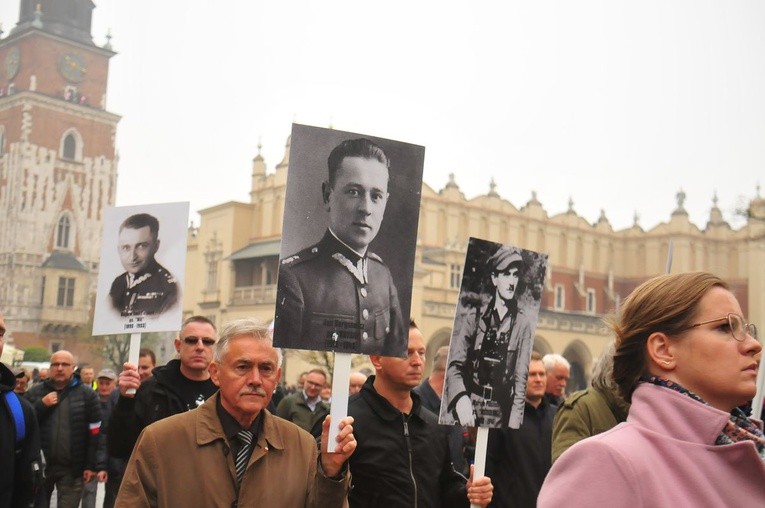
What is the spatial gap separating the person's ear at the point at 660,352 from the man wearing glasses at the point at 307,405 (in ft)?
21.6

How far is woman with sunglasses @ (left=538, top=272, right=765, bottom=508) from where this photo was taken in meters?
1.88

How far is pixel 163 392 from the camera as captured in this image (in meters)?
4.88

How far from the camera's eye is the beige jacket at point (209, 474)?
3.02m

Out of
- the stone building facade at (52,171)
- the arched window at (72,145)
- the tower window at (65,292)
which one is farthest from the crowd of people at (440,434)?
the arched window at (72,145)

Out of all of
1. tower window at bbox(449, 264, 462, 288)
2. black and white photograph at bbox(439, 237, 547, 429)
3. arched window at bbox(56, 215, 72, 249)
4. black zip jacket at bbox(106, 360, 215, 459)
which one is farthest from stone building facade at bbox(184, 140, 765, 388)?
black zip jacket at bbox(106, 360, 215, 459)

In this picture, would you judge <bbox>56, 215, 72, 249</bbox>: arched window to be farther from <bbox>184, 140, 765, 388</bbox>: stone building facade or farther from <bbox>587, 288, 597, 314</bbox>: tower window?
<bbox>587, 288, 597, 314</bbox>: tower window

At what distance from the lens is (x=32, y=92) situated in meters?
69.8

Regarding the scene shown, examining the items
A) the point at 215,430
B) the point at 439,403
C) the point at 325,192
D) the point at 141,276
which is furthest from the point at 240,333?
the point at 439,403

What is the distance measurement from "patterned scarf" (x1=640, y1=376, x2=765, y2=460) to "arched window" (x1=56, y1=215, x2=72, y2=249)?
71.3 meters

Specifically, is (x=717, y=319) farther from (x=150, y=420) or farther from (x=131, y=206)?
(x=131, y=206)

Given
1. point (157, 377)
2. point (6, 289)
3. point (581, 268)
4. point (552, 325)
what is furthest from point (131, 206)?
point (6, 289)

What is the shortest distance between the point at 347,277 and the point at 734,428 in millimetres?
1989

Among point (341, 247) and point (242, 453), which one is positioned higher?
point (341, 247)

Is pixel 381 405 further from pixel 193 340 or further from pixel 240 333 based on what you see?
pixel 193 340
